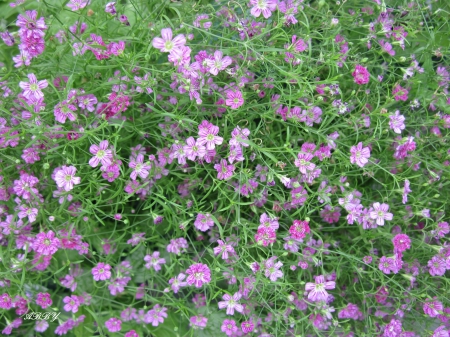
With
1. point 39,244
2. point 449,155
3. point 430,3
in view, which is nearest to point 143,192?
point 39,244

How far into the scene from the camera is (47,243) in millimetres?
2291

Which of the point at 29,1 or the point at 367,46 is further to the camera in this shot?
the point at 29,1

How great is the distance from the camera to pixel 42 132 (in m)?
2.06

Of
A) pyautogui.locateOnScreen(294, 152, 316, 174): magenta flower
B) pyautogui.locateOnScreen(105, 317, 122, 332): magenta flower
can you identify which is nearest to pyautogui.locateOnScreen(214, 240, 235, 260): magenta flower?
pyautogui.locateOnScreen(294, 152, 316, 174): magenta flower

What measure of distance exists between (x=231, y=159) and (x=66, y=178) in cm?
81

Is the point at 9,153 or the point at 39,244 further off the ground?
the point at 9,153

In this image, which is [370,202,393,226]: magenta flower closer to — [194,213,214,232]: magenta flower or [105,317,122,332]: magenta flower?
[194,213,214,232]: magenta flower

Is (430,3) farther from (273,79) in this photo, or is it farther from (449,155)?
(273,79)

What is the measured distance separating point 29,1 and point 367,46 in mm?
2013

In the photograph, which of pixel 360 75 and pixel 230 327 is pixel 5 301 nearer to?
pixel 230 327

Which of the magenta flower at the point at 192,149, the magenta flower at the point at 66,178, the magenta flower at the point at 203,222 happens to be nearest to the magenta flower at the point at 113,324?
the magenta flower at the point at 203,222

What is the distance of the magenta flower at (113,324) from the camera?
2569mm

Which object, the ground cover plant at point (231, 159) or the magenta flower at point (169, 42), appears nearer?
the magenta flower at point (169, 42)

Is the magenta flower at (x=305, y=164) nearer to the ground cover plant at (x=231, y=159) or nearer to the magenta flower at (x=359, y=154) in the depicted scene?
the ground cover plant at (x=231, y=159)
